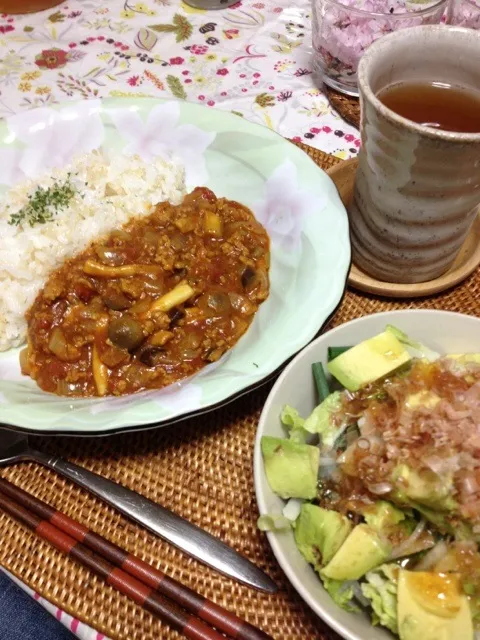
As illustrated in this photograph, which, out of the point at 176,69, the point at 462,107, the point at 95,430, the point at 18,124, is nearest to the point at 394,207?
the point at 462,107

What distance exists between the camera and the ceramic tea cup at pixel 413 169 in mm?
1663

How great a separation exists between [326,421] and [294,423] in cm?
9

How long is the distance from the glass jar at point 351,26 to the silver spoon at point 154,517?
2.24m

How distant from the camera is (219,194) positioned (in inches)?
97.7

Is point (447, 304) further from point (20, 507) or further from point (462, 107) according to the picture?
point (20, 507)

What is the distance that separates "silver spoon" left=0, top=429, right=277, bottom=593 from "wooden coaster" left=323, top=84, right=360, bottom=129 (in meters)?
2.11

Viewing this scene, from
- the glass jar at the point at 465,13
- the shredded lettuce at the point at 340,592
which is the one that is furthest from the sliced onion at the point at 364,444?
the glass jar at the point at 465,13

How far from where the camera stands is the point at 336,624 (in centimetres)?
Result: 128

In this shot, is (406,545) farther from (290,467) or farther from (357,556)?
(290,467)

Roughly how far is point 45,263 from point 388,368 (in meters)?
1.40

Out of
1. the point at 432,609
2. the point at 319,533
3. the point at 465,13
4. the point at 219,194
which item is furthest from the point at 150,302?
the point at 465,13

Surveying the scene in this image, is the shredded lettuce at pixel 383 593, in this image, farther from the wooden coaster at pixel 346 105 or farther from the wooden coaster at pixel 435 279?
the wooden coaster at pixel 346 105

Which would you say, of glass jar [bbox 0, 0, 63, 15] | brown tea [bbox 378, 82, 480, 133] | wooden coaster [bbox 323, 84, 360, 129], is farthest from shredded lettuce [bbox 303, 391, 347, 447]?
glass jar [bbox 0, 0, 63, 15]

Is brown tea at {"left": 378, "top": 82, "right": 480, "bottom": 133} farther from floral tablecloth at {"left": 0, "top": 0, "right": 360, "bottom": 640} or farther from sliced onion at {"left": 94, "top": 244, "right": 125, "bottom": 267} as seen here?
sliced onion at {"left": 94, "top": 244, "right": 125, "bottom": 267}
